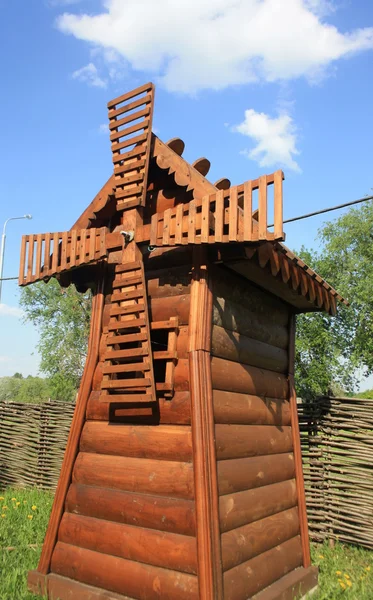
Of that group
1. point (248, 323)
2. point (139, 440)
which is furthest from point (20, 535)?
point (248, 323)

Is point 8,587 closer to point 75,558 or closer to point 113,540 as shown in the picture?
point 75,558

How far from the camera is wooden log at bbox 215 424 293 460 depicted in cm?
354

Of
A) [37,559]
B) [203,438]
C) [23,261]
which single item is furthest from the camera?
[23,261]

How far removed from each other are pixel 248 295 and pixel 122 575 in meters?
2.42

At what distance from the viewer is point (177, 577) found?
127 inches

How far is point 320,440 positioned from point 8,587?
3.65m

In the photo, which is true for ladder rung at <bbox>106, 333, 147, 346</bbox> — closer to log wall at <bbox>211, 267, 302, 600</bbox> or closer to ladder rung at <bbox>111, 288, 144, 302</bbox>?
ladder rung at <bbox>111, 288, 144, 302</bbox>

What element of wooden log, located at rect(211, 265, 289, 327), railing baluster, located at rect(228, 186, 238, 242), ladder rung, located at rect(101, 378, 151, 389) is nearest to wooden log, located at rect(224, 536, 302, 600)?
ladder rung, located at rect(101, 378, 151, 389)

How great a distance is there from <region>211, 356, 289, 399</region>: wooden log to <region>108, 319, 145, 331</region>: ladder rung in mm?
637

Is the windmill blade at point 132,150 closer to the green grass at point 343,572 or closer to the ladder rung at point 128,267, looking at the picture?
the ladder rung at point 128,267

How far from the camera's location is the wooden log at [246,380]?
370 cm

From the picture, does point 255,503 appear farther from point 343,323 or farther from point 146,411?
point 343,323

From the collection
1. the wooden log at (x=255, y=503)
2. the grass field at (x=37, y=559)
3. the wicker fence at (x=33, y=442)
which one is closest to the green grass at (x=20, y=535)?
the grass field at (x=37, y=559)

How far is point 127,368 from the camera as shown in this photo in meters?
3.78
